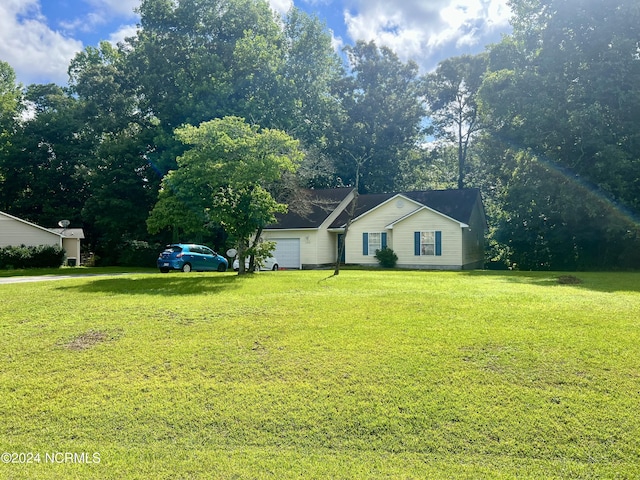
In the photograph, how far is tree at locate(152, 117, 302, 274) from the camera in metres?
16.0

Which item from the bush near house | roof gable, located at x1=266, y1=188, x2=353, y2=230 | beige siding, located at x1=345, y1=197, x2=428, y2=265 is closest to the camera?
the bush near house

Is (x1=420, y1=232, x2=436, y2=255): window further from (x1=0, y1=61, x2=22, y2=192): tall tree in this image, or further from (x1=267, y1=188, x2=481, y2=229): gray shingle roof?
(x1=0, y1=61, x2=22, y2=192): tall tree

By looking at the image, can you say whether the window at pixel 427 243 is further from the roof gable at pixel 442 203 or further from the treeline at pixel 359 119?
the treeline at pixel 359 119

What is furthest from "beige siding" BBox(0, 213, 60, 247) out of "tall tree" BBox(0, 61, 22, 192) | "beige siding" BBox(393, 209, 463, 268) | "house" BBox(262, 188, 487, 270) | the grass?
the grass

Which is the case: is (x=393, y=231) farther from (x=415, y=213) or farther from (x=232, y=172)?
(x=232, y=172)

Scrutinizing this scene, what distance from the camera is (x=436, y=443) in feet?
15.1

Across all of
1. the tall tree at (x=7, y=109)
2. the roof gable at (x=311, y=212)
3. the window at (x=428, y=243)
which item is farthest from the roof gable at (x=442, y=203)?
the tall tree at (x=7, y=109)

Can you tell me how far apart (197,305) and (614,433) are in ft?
25.3

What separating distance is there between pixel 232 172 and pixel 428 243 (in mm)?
12669

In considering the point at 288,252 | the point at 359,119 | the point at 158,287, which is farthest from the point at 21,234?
the point at 359,119

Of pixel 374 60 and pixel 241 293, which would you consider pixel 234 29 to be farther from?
pixel 241 293

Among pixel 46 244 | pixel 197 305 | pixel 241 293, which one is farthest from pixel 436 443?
pixel 46 244

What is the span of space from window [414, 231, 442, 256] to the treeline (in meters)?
4.68

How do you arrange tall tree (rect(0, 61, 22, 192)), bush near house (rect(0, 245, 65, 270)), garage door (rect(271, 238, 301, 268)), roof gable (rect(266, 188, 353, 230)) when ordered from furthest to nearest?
tall tree (rect(0, 61, 22, 192)) → garage door (rect(271, 238, 301, 268)) → roof gable (rect(266, 188, 353, 230)) → bush near house (rect(0, 245, 65, 270))
